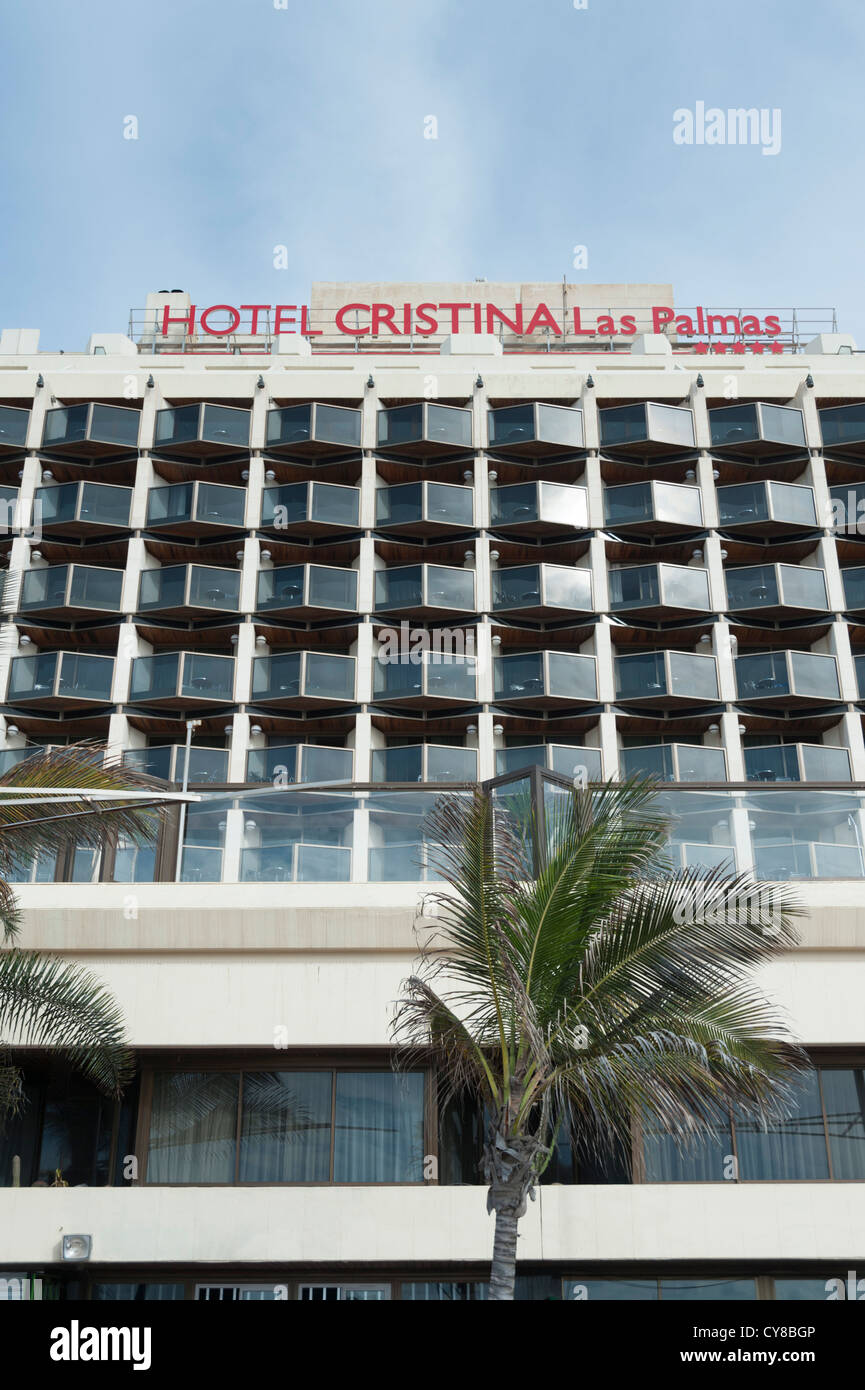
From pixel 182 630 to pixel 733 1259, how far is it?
32282 millimetres

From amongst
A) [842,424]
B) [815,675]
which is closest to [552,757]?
[815,675]

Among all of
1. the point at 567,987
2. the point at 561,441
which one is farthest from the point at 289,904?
the point at 561,441

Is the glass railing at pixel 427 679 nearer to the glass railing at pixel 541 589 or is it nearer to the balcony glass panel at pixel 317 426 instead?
the glass railing at pixel 541 589

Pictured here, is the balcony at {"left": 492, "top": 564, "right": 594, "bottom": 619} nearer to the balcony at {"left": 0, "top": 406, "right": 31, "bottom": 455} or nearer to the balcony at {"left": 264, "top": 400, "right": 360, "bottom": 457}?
the balcony at {"left": 264, "top": 400, "right": 360, "bottom": 457}

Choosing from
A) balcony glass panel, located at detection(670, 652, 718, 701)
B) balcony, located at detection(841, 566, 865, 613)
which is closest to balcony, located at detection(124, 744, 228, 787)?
balcony glass panel, located at detection(670, 652, 718, 701)

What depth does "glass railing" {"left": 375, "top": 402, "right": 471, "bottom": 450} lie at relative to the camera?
4669cm

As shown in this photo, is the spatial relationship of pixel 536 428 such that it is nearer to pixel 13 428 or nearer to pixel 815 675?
pixel 815 675

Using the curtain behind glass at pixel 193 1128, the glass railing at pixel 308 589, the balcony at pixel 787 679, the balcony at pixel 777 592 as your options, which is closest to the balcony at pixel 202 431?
the glass railing at pixel 308 589

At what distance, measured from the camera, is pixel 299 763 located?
132 feet

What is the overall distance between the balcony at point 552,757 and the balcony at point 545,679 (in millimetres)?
1676

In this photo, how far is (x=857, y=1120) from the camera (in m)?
16.9

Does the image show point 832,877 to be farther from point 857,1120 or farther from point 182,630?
point 182,630

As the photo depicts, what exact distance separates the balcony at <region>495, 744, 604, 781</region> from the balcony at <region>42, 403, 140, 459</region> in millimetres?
17618

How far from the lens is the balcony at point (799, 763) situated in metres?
40.7
